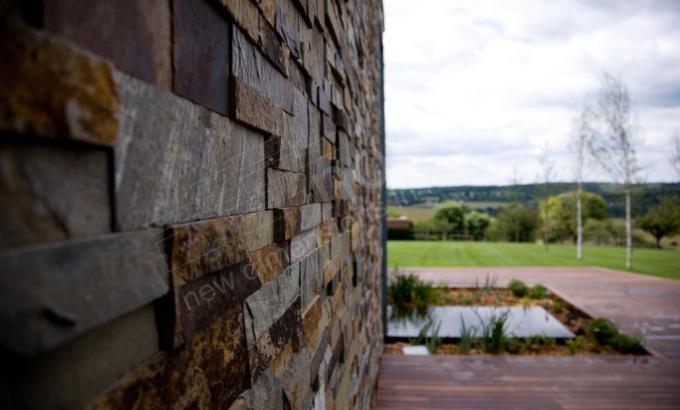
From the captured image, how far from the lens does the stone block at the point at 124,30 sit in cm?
31

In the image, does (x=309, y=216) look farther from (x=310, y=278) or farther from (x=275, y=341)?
(x=275, y=341)

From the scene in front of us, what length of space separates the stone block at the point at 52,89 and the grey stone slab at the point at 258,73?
0.31m

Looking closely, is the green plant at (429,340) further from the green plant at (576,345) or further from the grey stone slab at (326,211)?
the grey stone slab at (326,211)

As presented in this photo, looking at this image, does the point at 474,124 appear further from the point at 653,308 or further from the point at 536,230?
the point at 653,308

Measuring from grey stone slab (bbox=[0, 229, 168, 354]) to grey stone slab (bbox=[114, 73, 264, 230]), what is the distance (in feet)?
0.13

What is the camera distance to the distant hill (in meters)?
13.2

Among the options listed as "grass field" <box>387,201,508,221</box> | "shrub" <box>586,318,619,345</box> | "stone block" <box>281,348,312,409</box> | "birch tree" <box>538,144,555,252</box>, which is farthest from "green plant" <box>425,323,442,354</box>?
"grass field" <box>387,201,508,221</box>

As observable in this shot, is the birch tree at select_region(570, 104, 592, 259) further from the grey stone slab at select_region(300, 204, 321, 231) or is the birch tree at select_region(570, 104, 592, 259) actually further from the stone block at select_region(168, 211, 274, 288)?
the stone block at select_region(168, 211, 274, 288)

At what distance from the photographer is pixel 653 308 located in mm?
6504

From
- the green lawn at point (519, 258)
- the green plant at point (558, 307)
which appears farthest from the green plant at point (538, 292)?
the green lawn at point (519, 258)

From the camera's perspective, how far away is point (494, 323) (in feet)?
15.3

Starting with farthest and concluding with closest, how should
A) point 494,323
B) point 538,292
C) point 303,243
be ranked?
point 538,292
point 494,323
point 303,243

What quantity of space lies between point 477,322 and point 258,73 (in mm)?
5790

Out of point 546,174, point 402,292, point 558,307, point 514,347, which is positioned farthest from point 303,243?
point 546,174
